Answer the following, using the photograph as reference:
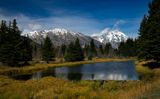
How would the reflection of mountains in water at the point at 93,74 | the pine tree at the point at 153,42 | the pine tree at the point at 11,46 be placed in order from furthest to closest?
the pine tree at the point at 11,46, the pine tree at the point at 153,42, the reflection of mountains in water at the point at 93,74

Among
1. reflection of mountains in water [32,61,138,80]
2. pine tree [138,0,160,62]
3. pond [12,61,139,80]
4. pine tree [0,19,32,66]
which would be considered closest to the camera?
reflection of mountains in water [32,61,138,80]

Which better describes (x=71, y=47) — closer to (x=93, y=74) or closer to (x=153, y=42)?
(x=93, y=74)

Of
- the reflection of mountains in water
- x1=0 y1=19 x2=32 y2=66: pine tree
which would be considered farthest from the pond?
x1=0 y1=19 x2=32 y2=66: pine tree

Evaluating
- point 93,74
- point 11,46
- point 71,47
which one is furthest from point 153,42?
point 71,47

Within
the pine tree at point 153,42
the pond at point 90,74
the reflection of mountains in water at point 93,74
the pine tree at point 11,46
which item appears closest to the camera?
the reflection of mountains in water at point 93,74

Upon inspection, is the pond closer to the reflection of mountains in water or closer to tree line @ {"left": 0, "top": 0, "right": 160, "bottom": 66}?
the reflection of mountains in water

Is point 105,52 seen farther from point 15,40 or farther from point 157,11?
point 157,11

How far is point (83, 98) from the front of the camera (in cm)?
1816

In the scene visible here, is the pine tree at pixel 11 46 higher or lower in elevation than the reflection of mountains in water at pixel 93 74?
higher

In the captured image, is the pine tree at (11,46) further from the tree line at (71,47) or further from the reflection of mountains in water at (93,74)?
the reflection of mountains in water at (93,74)

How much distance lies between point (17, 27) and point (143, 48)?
4802 cm

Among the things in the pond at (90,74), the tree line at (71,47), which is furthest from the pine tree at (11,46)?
the pond at (90,74)

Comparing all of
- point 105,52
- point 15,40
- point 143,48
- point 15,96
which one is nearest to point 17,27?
point 15,40

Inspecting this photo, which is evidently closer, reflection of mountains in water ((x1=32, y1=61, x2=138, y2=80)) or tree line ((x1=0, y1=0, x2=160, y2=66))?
reflection of mountains in water ((x1=32, y1=61, x2=138, y2=80))
